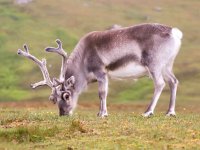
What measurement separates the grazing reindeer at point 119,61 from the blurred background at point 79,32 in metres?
42.8

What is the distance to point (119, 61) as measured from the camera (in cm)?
2239

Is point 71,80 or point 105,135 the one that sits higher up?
point 71,80

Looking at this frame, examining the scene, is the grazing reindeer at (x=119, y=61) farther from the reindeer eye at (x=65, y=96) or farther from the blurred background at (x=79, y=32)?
the blurred background at (x=79, y=32)

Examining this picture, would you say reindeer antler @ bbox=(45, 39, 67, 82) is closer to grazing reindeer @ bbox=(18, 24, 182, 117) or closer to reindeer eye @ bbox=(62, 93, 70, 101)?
grazing reindeer @ bbox=(18, 24, 182, 117)

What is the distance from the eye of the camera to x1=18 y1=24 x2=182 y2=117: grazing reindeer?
22109 millimetres

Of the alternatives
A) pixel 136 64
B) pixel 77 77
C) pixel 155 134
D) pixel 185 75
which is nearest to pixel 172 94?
pixel 136 64

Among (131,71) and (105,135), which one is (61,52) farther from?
(105,135)

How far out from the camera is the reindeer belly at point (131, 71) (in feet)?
72.5

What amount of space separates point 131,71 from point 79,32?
301 ft

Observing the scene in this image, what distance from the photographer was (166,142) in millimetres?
15227

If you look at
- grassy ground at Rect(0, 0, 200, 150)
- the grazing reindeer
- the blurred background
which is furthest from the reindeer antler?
the blurred background

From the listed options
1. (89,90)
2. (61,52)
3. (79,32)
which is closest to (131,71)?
(61,52)

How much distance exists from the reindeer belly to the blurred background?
1694 inches

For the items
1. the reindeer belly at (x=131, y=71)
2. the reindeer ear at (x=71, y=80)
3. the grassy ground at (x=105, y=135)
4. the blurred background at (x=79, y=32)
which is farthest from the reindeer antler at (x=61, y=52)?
the blurred background at (x=79, y=32)
